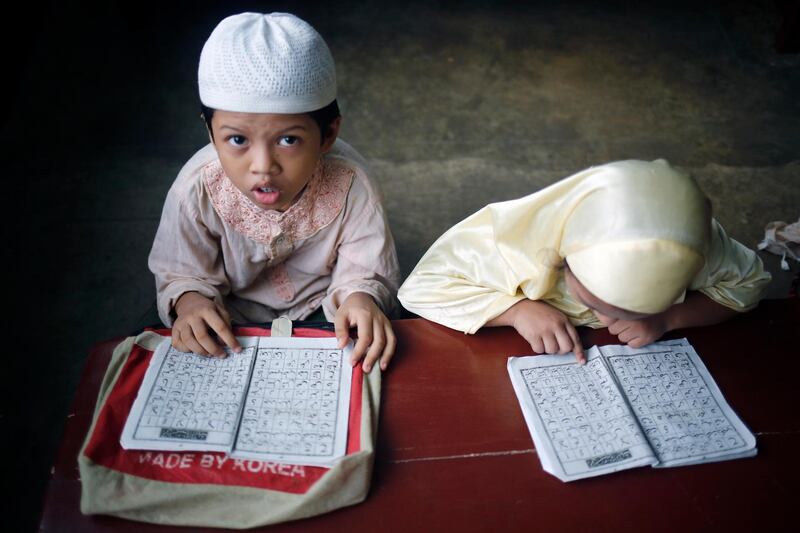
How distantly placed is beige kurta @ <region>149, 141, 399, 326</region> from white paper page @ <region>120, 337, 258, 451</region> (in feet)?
0.69

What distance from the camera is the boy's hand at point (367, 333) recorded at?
0.98 meters

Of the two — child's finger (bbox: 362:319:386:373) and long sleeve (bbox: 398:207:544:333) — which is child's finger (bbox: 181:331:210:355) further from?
long sleeve (bbox: 398:207:544:333)

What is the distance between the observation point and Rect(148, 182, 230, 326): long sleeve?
1.11 m

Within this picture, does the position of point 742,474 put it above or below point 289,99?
below

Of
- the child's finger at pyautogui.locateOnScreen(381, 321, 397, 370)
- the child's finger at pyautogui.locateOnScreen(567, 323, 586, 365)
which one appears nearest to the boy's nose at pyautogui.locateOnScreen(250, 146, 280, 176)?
the child's finger at pyautogui.locateOnScreen(381, 321, 397, 370)

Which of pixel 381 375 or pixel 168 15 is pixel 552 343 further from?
pixel 168 15

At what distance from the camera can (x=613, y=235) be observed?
78cm

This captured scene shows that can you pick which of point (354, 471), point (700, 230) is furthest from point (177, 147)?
point (700, 230)

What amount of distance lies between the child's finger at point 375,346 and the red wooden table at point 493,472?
4 centimetres

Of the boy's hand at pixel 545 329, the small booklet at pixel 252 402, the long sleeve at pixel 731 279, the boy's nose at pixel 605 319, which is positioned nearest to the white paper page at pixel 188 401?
the small booklet at pixel 252 402

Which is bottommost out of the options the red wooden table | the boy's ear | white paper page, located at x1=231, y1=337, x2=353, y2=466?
the red wooden table

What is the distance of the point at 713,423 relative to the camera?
933mm

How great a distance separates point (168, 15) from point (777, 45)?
3386 millimetres

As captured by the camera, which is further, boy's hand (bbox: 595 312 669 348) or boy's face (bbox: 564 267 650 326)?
boy's hand (bbox: 595 312 669 348)
